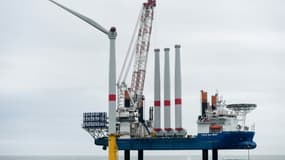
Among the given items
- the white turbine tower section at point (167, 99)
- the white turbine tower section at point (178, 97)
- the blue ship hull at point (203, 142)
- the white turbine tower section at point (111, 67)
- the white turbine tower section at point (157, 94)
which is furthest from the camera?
the white turbine tower section at point (157, 94)

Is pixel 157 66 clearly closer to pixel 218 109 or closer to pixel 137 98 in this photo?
pixel 137 98

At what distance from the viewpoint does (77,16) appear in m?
65.1

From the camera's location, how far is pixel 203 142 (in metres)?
91.9

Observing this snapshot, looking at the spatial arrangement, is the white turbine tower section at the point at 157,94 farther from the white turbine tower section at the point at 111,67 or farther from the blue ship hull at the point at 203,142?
the white turbine tower section at the point at 111,67

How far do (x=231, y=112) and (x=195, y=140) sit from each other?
7464 millimetres

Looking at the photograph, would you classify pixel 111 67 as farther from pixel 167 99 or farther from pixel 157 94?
pixel 157 94

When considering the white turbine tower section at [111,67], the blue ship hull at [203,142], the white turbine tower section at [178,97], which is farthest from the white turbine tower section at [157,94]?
the white turbine tower section at [111,67]

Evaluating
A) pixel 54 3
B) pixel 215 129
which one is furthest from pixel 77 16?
pixel 215 129

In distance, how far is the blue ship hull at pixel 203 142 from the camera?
90250 millimetres

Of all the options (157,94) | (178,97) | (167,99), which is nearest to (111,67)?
(178,97)

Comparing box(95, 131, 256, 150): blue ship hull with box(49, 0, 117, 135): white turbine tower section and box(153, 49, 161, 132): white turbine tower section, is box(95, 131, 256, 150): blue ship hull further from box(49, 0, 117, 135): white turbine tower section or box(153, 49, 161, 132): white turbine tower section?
box(49, 0, 117, 135): white turbine tower section

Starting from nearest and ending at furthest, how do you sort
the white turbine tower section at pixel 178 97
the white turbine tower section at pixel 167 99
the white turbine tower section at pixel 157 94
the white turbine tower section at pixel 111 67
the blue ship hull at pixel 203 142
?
1. the white turbine tower section at pixel 111 67
2. the blue ship hull at pixel 203 142
3. the white turbine tower section at pixel 178 97
4. the white turbine tower section at pixel 167 99
5. the white turbine tower section at pixel 157 94

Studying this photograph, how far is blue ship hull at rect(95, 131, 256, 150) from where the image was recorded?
90250 millimetres

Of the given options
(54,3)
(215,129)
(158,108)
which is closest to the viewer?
(54,3)
